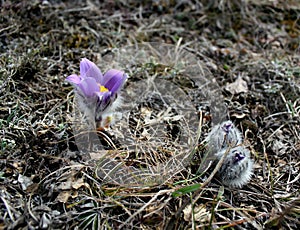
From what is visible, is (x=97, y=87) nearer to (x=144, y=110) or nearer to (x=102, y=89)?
(x=102, y=89)

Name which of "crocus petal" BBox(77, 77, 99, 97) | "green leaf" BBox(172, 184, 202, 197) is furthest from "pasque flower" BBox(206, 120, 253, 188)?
"crocus petal" BBox(77, 77, 99, 97)

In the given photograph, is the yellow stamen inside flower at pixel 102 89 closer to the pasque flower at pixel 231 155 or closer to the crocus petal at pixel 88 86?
the crocus petal at pixel 88 86

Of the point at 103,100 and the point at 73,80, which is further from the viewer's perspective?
the point at 103,100

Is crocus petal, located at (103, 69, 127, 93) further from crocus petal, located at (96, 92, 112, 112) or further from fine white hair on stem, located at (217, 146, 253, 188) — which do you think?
fine white hair on stem, located at (217, 146, 253, 188)

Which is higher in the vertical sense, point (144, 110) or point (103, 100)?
point (103, 100)

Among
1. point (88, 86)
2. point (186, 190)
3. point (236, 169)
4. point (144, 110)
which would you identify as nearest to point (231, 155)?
point (236, 169)

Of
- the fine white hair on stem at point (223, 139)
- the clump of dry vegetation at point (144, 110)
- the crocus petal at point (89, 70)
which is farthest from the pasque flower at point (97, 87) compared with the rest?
the fine white hair on stem at point (223, 139)

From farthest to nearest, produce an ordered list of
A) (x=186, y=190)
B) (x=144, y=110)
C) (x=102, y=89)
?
(x=144, y=110), (x=102, y=89), (x=186, y=190)

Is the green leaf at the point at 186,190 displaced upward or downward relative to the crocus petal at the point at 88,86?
downward
